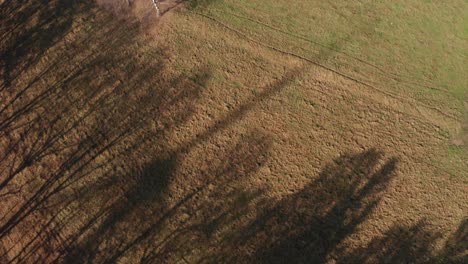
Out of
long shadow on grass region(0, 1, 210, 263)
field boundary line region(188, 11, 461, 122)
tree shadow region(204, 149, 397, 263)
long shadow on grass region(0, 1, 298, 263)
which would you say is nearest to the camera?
tree shadow region(204, 149, 397, 263)

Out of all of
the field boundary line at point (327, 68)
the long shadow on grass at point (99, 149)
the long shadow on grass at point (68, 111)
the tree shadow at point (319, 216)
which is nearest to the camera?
the tree shadow at point (319, 216)

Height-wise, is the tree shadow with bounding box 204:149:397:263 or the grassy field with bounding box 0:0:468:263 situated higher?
the grassy field with bounding box 0:0:468:263

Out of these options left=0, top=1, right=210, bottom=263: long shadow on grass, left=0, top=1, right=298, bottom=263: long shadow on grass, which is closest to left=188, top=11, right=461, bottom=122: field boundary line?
left=0, top=1, right=298, bottom=263: long shadow on grass

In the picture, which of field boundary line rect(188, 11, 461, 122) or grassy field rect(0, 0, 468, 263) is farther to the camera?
field boundary line rect(188, 11, 461, 122)

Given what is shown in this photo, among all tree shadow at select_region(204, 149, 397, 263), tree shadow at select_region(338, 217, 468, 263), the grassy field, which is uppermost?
the grassy field

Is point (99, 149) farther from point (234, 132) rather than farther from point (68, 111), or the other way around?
point (234, 132)

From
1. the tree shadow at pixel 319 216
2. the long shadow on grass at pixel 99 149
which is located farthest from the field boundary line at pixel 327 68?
the tree shadow at pixel 319 216

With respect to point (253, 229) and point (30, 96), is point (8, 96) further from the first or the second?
point (253, 229)

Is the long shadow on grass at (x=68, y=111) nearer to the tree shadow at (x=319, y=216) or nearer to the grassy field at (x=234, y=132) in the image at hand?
the grassy field at (x=234, y=132)

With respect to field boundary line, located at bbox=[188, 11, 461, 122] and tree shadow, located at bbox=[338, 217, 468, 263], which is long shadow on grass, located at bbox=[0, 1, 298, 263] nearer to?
field boundary line, located at bbox=[188, 11, 461, 122]
